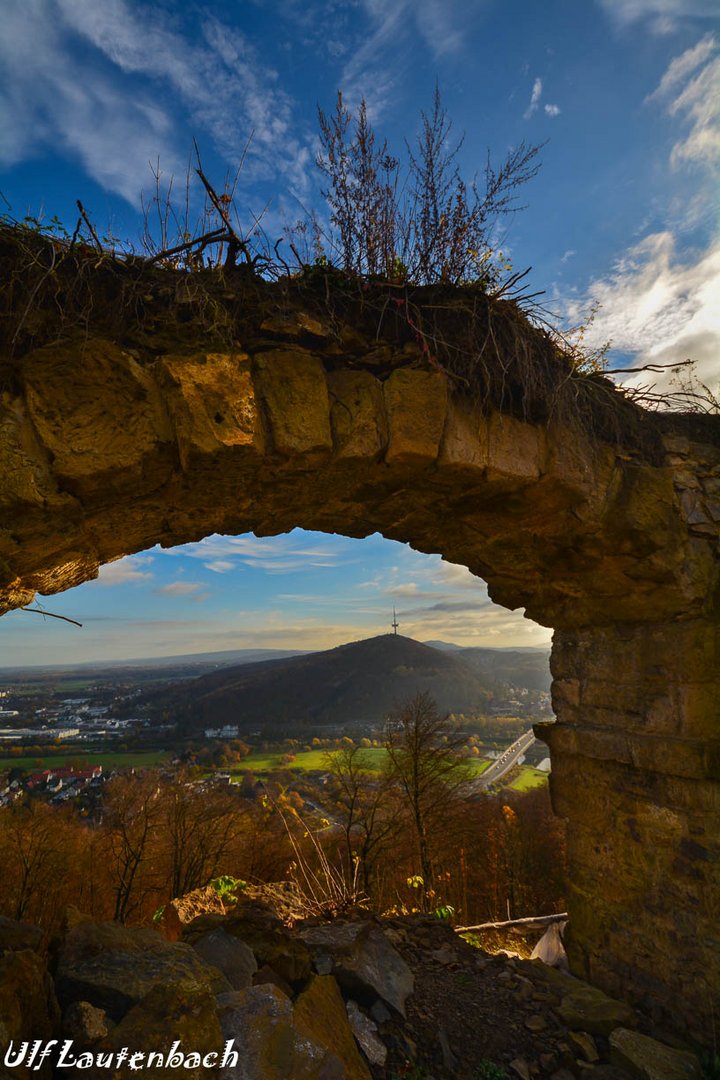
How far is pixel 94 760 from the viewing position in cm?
2264

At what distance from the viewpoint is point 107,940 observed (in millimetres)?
2074

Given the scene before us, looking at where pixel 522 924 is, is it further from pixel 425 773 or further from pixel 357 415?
pixel 425 773

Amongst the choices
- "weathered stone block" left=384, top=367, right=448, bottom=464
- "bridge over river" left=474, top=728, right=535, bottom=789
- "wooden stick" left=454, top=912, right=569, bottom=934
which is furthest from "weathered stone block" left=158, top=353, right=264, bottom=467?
"bridge over river" left=474, top=728, right=535, bottom=789

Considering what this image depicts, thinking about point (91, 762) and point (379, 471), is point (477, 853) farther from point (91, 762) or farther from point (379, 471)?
point (379, 471)

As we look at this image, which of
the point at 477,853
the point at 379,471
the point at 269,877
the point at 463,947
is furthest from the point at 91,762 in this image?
the point at 379,471

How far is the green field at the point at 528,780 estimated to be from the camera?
91.0ft

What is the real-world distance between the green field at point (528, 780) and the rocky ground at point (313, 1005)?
27826mm

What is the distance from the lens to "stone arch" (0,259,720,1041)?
176 cm

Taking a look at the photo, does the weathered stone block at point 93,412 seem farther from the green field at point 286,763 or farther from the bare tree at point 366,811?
the green field at point 286,763

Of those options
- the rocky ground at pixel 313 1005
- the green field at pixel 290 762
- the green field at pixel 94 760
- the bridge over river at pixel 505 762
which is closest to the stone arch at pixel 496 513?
the rocky ground at pixel 313 1005

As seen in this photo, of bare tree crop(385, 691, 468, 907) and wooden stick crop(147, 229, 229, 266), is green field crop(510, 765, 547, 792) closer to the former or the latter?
bare tree crop(385, 691, 468, 907)

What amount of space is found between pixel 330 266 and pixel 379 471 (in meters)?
0.96

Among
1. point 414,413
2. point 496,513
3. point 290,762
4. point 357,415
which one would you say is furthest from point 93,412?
point 290,762

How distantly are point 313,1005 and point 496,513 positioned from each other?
2357 millimetres
